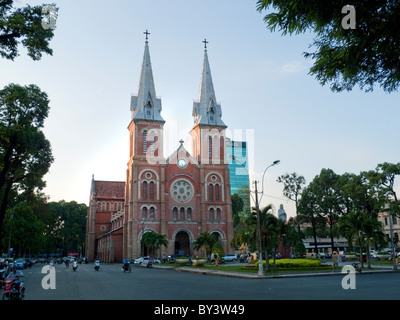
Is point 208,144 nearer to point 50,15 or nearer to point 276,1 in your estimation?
point 50,15

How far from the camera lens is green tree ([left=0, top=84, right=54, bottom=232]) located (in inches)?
1079

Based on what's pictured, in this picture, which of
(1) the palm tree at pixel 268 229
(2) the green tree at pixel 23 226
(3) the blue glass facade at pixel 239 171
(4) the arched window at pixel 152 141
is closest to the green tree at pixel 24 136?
(1) the palm tree at pixel 268 229

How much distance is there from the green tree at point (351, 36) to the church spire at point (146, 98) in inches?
2130

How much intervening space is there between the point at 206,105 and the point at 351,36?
191 ft

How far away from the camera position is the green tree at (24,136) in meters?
27.4

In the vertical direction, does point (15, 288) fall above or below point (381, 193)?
below

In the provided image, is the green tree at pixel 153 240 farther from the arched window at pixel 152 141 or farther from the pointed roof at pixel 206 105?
the pointed roof at pixel 206 105

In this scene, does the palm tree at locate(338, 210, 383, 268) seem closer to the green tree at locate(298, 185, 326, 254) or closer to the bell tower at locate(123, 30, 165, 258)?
the green tree at locate(298, 185, 326, 254)
